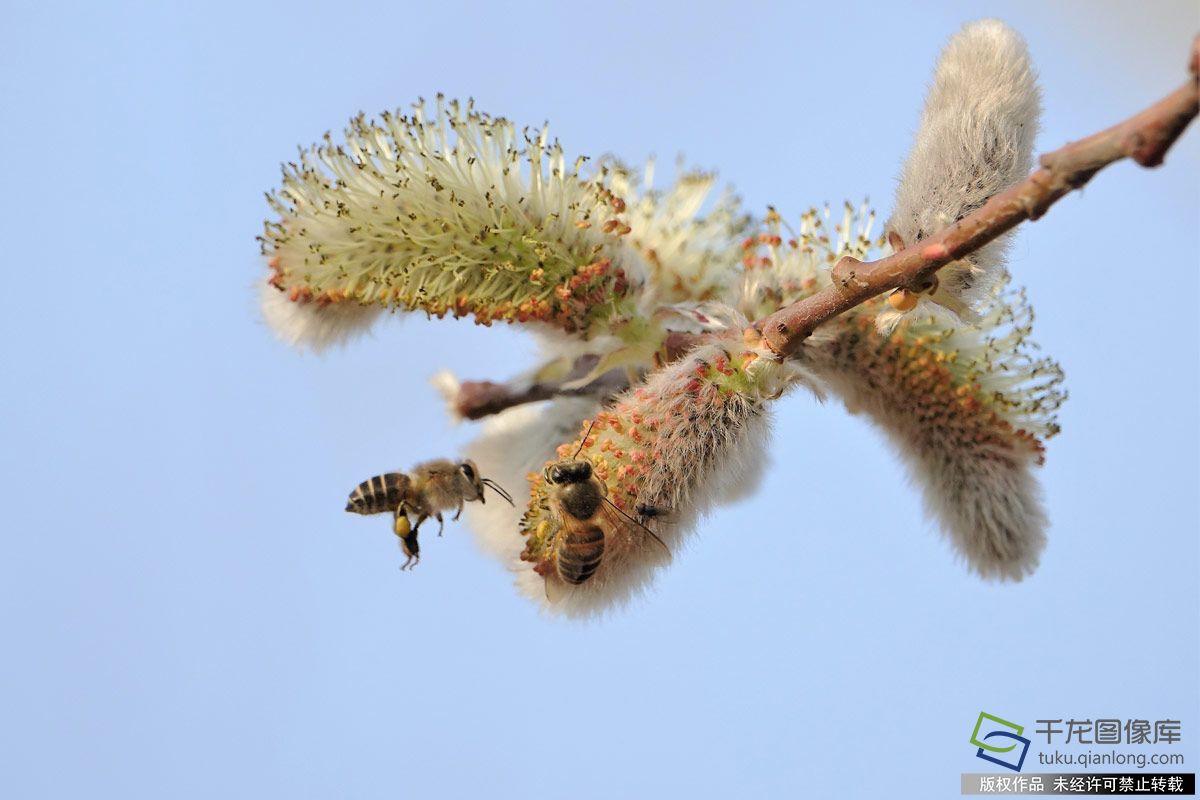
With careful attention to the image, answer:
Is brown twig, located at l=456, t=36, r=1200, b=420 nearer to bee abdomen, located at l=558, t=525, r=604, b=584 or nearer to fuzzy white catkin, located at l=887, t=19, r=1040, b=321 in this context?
fuzzy white catkin, located at l=887, t=19, r=1040, b=321

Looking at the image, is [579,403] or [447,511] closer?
[447,511]

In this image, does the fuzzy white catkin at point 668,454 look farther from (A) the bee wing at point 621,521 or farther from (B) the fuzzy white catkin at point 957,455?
(B) the fuzzy white catkin at point 957,455

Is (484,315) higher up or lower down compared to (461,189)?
lower down

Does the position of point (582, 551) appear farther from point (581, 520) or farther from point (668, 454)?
point (668, 454)

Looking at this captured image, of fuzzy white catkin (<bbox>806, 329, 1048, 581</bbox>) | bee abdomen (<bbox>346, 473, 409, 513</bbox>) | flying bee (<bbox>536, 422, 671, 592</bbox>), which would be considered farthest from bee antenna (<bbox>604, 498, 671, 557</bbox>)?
fuzzy white catkin (<bbox>806, 329, 1048, 581</bbox>)

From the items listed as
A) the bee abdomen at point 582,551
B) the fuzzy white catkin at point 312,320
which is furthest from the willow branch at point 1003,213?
the fuzzy white catkin at point 312,320

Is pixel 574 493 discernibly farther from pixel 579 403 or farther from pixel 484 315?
pixel 579 403

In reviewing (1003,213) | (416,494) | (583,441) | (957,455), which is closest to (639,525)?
(583,441)

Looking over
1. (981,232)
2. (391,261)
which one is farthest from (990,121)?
(391,261)
